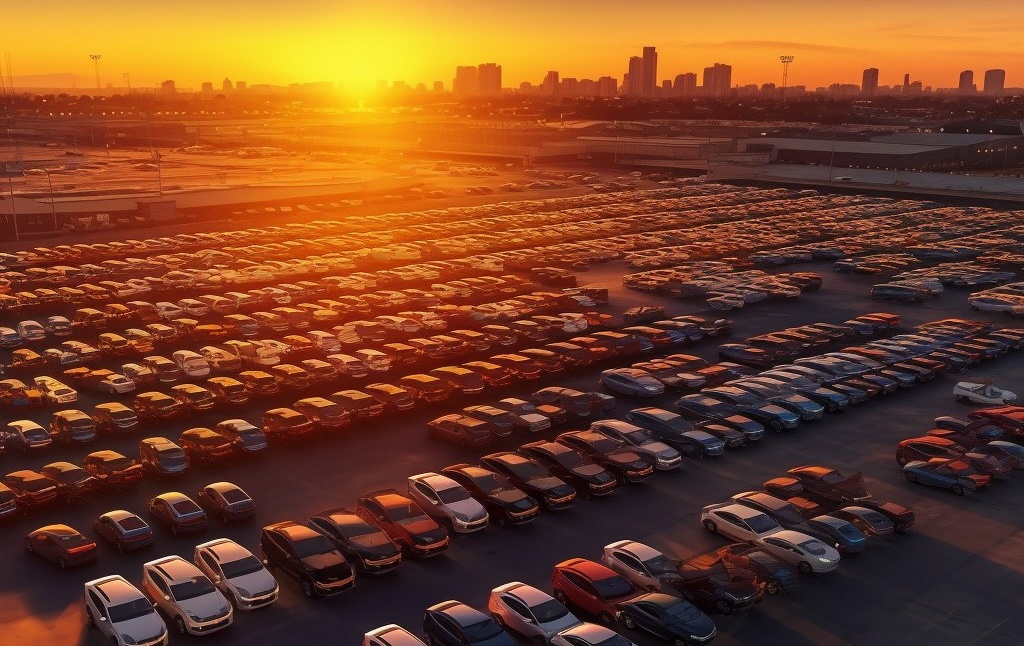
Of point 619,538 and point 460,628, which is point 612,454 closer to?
point 619,538

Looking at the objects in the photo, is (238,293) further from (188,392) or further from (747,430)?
(747,430)

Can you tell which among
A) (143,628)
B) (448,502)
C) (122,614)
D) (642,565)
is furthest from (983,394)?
(122,614)

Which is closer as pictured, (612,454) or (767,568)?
(767,568)

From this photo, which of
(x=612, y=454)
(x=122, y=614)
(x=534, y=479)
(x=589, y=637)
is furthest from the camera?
(x=612, y=454)

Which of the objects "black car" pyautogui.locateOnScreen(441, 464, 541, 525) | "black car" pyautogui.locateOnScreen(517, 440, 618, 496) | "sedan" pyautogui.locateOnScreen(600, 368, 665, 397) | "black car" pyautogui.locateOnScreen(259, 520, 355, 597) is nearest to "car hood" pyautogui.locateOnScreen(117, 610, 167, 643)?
"black car" pyautogui.locateOnScreen(259, 520, 355, 597)

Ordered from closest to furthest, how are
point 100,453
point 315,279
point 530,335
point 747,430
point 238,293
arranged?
1. point 100,453
2. point 747,430
3. point 530,335
4. point 238,293
5. point 315,279

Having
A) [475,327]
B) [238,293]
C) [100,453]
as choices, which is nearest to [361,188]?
[238,293]

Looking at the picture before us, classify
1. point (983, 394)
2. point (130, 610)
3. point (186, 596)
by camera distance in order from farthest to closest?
point (983, 394) < point (186, 596) < point (130, 610)

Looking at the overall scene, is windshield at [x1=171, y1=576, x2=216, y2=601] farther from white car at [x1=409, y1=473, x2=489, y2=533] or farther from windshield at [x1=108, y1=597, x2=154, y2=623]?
white car at [x1=409, y1=473, x2=489, y2=533]
